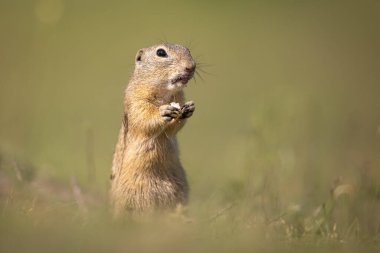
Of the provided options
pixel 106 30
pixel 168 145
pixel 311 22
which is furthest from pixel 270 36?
pixel 168 145

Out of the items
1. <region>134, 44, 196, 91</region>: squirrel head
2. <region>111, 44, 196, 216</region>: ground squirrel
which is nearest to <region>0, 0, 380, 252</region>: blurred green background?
<region>111, 44, 196, 216</region>: ground squirrel

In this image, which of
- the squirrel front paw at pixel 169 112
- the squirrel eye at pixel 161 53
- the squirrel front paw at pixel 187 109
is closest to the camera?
the squirrel front paw at pixel 187 109

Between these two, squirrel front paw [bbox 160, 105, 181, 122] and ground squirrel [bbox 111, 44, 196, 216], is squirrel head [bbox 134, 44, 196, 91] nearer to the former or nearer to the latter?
ground squirrel [bbox 111, 44, 196, 216]

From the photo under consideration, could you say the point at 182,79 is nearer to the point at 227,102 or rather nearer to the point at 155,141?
the point at 155,141

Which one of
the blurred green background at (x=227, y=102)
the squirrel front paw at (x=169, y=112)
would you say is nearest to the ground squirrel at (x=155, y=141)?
the squirrel front paw at (x=169, y=112)

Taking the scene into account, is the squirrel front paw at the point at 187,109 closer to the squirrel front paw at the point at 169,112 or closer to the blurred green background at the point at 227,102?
the squirrel front paw at the point at 169,112

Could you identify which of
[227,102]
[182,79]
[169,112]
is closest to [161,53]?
[182,79]

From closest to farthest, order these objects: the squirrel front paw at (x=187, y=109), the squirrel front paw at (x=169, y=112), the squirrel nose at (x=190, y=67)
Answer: the squirrel front paw at (x=187, y=109), the squirrel front paw at (x=169, y=112), the squirrel nose at (x=190, y=67)
